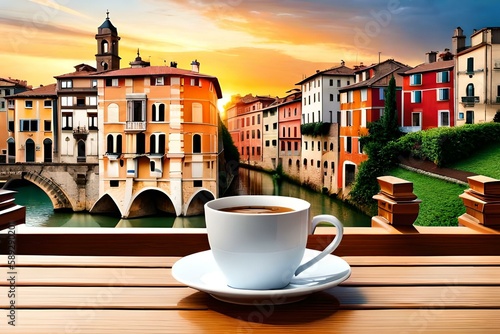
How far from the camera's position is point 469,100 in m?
2.79

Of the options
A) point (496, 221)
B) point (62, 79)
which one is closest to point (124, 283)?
point (496, 221)

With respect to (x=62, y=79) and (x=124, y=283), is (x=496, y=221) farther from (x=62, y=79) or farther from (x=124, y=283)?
(x=62, y=79)

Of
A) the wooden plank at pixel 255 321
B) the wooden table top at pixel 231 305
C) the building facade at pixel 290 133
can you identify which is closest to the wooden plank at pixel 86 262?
the wooden table top at pixel 231 305

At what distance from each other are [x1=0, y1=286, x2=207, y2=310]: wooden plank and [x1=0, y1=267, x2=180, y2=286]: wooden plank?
0.02 metres

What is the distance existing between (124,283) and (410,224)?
0.46 m

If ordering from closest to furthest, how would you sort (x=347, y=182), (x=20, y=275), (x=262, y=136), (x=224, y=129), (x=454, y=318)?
(x=454, y=318)
(x=20, y=275)
(x=262, y=136)
(x=224, y=129)
(x=347, y=182)

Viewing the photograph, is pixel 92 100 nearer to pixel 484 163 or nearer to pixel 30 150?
pixel 30 150

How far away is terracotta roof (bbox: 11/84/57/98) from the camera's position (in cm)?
272

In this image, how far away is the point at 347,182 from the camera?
10.4 feet

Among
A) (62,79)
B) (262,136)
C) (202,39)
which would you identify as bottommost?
(262,136)

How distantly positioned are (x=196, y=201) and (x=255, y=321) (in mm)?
2692

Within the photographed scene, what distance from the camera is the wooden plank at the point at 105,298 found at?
378 mm

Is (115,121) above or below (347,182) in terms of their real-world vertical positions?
above

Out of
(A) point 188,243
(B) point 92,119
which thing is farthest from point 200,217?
(A) point 188,243
